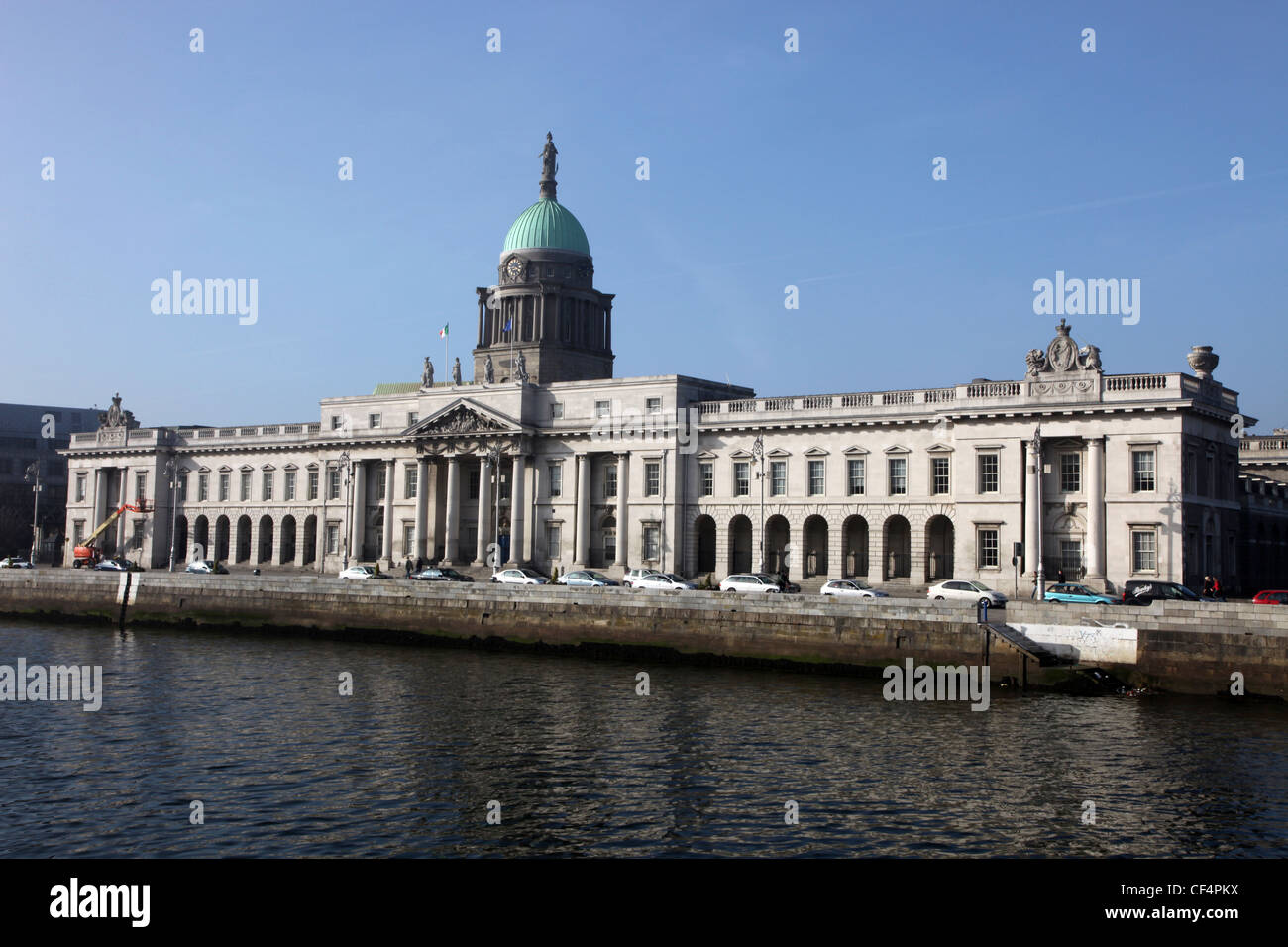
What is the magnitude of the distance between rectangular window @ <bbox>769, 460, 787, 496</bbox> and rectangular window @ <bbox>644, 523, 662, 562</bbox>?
7.77 meters

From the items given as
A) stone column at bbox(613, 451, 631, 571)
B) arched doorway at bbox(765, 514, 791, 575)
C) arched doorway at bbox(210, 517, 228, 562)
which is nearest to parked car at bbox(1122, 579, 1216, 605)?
arched doorway at bbox(765, 514, 791, 575)

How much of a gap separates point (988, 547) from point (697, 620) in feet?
71.4

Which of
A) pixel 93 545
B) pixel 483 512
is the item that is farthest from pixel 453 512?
pixel 93 545

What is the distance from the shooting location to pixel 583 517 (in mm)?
77000

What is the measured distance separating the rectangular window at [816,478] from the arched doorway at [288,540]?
43544 millimetres

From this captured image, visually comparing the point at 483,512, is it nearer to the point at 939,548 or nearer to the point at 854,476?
the point at 854,476

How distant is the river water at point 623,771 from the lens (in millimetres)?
21125

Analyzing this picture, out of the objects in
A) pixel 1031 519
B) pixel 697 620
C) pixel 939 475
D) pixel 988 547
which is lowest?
pixel 697 620

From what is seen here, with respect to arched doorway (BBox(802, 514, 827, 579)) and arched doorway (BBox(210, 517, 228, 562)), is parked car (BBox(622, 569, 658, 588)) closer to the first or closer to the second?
arched doorway (BBox(802, 514, 827, 579))

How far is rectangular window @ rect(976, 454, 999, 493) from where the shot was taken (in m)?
62.5

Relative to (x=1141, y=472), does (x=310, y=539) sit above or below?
below

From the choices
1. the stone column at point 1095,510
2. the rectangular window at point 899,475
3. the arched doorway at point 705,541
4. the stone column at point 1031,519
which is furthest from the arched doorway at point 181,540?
the stone column at point 1095,510

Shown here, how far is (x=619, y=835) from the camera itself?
69.8ft
